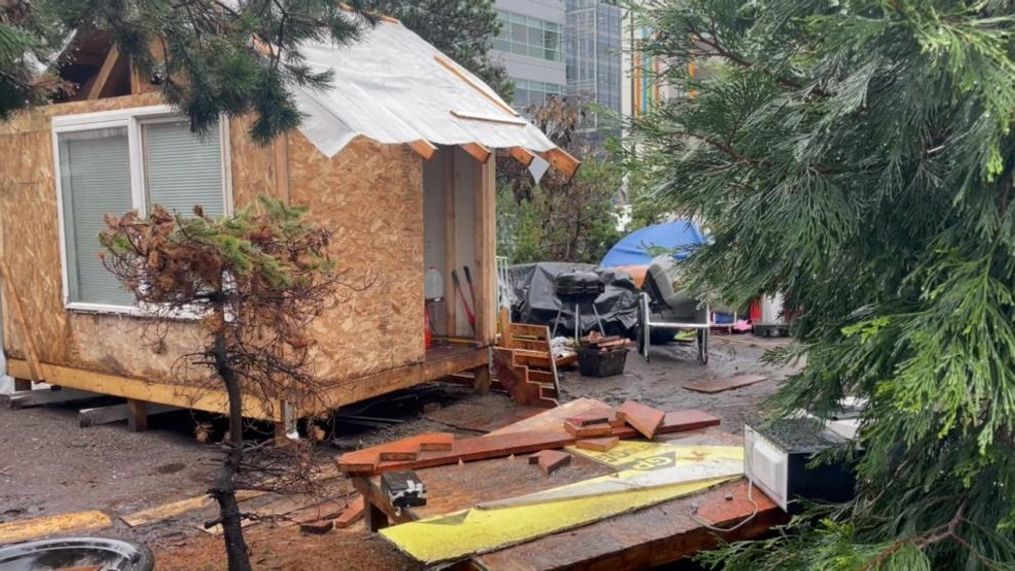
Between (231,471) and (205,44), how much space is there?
2025 millimetres

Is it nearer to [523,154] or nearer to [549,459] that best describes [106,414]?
[523,154]

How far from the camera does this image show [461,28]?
13.4m

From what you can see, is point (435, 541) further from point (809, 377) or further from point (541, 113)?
point (541, 113)

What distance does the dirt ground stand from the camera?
435cm

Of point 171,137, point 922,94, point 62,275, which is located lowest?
point 62,275

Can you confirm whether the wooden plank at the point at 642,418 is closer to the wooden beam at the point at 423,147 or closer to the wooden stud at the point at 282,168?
the wooden beam at the point at 423,147

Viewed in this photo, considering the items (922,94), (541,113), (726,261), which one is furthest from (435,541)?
(541,113)

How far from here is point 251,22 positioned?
387 centimetres

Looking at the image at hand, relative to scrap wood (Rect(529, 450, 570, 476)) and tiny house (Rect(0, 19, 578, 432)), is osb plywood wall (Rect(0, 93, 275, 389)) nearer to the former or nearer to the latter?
tiny house (Rect(0, 19, 578, 432))

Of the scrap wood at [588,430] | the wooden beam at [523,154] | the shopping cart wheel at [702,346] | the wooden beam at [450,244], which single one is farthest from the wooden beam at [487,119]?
the shopping cart wheel at [702,346]

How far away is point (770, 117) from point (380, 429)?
533 centimetres

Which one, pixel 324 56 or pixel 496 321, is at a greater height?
pixel 324 56

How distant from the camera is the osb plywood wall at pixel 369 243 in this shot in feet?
20.4

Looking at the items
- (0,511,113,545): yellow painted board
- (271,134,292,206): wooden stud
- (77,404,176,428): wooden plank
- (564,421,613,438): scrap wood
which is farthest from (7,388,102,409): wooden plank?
(564,421,613,438): scrap wood
